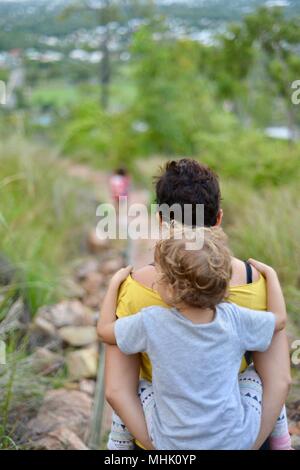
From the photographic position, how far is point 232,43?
30.4 ft

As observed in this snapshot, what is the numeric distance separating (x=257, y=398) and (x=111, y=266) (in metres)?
4.40

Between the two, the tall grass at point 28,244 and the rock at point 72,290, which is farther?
the rock at point 72,290

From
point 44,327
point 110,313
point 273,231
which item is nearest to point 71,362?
point 44,327

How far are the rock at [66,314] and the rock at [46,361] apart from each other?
52 centimetres

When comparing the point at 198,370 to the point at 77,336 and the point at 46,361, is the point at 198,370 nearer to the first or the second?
the point at 46,361

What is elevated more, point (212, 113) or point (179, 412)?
A: point (212, 113)

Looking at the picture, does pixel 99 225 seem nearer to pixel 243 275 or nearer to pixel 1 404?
pixel 1 404

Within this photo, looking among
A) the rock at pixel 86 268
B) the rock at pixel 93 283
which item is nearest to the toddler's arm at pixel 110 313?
the rock at pixel 93 283

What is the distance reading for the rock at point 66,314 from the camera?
4.11 meters

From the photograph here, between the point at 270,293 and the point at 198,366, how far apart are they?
1.04 feet

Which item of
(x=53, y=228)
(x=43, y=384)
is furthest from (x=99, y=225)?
(x=43, y=384)

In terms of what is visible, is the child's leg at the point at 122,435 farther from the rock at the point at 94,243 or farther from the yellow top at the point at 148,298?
the rock at the point at 94,243

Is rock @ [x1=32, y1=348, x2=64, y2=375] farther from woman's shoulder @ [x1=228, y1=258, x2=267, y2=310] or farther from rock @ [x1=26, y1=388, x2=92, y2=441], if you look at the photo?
woman's shoulder @ [x1=228, y1=258, x2=267, y2=310]

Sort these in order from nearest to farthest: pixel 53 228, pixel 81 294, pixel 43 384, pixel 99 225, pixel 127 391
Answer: pixel 127 391 < pixel 43 384 < pixel 81 294 < pixel 53 228 < pixel 99 225
